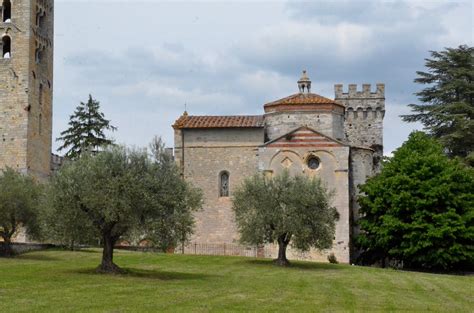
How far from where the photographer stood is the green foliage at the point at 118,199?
2855 cm

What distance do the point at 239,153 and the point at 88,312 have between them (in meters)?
32.7

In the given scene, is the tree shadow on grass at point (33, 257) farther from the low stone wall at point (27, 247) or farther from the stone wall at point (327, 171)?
the stone wall at point (327, 171)

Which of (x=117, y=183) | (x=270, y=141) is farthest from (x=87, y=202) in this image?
(x=270, y=141)

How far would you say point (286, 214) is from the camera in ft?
127

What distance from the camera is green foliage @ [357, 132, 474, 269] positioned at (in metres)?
42.5

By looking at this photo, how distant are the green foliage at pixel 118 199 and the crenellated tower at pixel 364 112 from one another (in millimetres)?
45456

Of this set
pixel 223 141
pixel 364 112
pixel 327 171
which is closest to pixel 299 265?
pixel 327 171

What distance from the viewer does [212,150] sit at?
2008 inches

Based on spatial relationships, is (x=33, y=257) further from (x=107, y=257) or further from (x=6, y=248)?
(x=107, y=257)

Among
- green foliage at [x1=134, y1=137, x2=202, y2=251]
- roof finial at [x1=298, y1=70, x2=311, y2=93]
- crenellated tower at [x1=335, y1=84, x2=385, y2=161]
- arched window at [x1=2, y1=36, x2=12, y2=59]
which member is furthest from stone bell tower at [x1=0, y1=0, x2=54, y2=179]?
crenellated tower at [x1=335, y1=84, x2=385, y2=161]

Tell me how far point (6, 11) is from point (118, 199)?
3081cm

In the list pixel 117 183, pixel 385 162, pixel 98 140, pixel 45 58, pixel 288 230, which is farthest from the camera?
pixel 98 140

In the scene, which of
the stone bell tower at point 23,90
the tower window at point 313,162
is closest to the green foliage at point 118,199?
the tower window at point 313,162

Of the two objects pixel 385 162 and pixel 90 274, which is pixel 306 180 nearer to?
pixel 385 162
